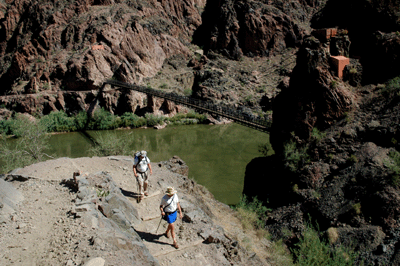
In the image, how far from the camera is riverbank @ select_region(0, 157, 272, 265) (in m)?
4.98

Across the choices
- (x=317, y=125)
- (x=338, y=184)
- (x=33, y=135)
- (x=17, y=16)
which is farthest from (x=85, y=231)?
(x=17, y=16)

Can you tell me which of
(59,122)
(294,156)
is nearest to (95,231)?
(294,156)

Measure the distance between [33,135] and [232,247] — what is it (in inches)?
666

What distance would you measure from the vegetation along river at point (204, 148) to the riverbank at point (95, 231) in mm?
8470

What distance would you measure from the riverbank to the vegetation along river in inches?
333

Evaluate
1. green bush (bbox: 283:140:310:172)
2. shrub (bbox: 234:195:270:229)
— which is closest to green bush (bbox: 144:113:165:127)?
shrub (bbox: 234:195:270:229)

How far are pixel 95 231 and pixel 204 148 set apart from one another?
75.1 ft

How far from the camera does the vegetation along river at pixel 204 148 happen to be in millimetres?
19219

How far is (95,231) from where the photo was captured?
5.42 m

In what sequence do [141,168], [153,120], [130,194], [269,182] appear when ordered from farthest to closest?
[153,120]
[269,182]
[130,194]
[141,168]

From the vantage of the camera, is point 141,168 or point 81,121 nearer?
point 141,168

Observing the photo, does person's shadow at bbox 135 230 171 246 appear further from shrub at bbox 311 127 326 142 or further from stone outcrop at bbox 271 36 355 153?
stone outcrop at bbox 271 36 355 153

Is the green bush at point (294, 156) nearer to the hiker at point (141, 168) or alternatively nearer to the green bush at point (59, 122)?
the hiker at point (141, 168)

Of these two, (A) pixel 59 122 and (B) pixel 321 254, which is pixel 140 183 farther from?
(A) pixel 59 122
